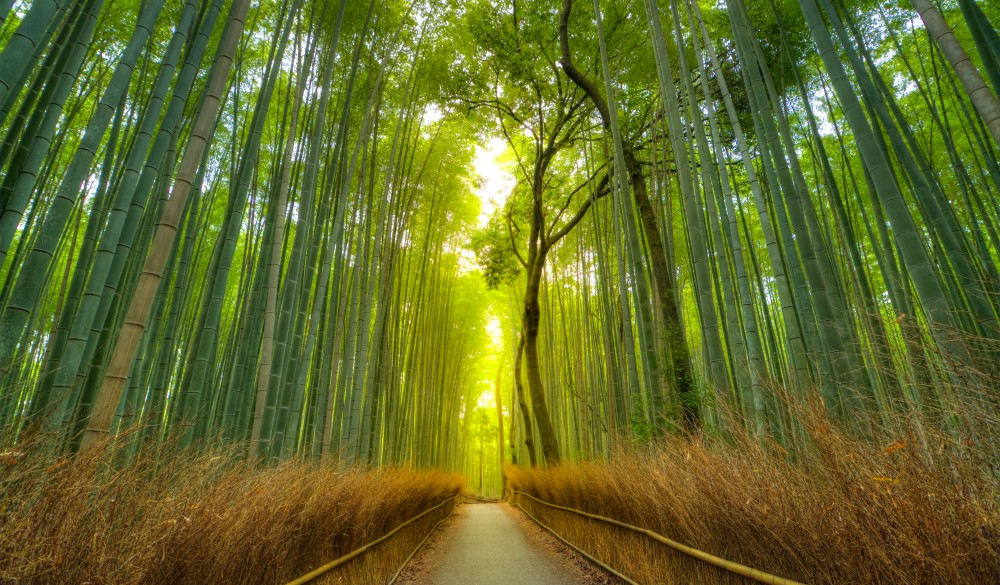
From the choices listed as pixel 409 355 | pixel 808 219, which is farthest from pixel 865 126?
pixel 409 355

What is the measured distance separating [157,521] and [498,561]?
11.4 ft

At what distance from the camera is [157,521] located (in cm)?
111

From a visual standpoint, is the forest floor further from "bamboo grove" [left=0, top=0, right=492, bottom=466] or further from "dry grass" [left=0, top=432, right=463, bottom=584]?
"dry grass" [left=0, top=432, right=463, bottom=584]

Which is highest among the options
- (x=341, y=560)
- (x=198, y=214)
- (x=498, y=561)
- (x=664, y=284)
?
(x=198, y=214)

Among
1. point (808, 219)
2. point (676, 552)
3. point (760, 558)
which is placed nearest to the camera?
point (760, 558)

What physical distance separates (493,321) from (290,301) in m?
11.2

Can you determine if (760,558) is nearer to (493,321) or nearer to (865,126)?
(865,126)

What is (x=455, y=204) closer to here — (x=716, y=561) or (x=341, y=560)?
(x=341, y=560)

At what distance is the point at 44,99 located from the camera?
7.44ft

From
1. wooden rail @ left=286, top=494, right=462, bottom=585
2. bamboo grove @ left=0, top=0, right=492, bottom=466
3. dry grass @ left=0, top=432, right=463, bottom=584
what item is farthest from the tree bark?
dry grass @ left=0, top=432, right=463, bottom=584

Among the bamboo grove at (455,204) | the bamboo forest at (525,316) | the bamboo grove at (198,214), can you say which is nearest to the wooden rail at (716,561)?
the bamboo forest at (525,316)

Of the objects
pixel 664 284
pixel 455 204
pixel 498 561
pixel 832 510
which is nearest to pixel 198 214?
pixel 498 561

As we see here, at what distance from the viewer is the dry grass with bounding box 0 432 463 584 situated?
0.88 m

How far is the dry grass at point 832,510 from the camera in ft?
3.05
